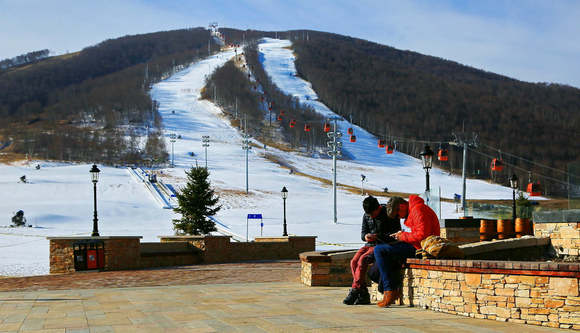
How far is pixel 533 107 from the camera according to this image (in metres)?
193

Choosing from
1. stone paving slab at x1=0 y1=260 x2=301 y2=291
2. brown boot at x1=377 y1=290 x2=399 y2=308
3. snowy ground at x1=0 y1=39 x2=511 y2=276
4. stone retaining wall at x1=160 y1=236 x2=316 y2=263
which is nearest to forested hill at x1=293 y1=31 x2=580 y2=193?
snowy ground at x1=0 y1=39 x2=511 y2=276

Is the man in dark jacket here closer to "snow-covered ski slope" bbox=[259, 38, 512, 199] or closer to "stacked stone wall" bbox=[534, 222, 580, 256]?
"stacked stone wall" bbox=[534, 222, 580, 256]

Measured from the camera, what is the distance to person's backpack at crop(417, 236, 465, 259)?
288 inches

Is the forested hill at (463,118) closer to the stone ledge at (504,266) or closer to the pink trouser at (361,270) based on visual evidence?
the pink trouser at (361,270)

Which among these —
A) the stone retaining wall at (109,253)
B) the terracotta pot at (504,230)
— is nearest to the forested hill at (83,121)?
the stone retaining wall at (109,253)

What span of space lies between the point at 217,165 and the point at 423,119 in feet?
345

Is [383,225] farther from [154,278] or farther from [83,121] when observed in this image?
[83,121]

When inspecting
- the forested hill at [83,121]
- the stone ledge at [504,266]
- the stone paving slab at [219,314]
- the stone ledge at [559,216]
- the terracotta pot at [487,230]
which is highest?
the forested hill at [83,121]

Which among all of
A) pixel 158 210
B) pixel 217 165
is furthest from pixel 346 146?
pixel 158 210

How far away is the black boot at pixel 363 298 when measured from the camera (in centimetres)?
780

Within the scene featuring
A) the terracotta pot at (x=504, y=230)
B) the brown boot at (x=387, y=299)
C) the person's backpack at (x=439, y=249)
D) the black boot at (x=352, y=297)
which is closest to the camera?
the person's backpack at (x=439, y=249)

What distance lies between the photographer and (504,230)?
14.6 m

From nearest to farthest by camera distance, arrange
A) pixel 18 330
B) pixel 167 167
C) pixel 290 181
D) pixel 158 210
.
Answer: pixel 18 330 < pixel 158 210 < pixel 290 181 < pixel 167 167

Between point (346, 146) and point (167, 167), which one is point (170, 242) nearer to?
point (167, 167)
